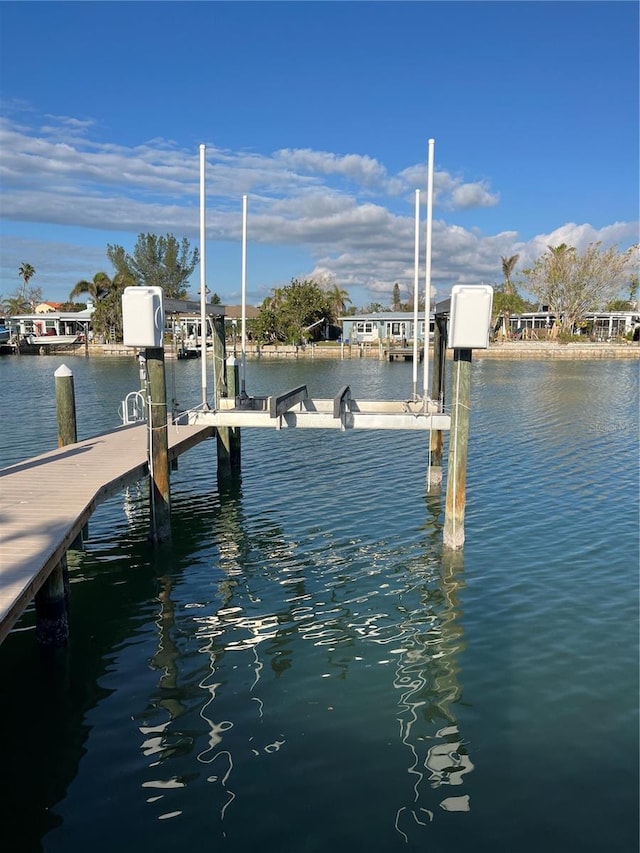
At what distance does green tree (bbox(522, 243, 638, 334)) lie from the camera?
82688 millimetres

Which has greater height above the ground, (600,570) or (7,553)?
(7,553)

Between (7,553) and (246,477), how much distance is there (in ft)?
33.9

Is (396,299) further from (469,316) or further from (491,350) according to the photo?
(469,316)

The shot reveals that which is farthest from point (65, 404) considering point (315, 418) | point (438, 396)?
point (438, 396)

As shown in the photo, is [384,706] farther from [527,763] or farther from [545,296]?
[545,296]

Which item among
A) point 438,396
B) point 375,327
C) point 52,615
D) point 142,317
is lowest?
point 52,615

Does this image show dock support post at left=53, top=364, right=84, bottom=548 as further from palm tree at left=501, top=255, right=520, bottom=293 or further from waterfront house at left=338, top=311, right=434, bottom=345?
palm tree at left=501, top=255, right=520, bottom=293

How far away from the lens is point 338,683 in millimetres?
7184

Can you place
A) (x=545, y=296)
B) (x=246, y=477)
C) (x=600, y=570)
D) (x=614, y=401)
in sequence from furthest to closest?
(x=545, y=296) → (x=614, y=401) → (x=246, y=477) → (x=600, y=570)

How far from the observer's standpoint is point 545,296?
86.1 meters

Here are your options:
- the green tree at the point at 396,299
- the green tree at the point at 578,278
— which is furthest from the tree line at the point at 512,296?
the green tree at the point at 396,299

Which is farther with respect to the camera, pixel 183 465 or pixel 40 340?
pixel 40 340

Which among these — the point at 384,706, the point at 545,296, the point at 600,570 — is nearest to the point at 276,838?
the point at 384,706

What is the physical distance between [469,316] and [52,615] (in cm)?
693
